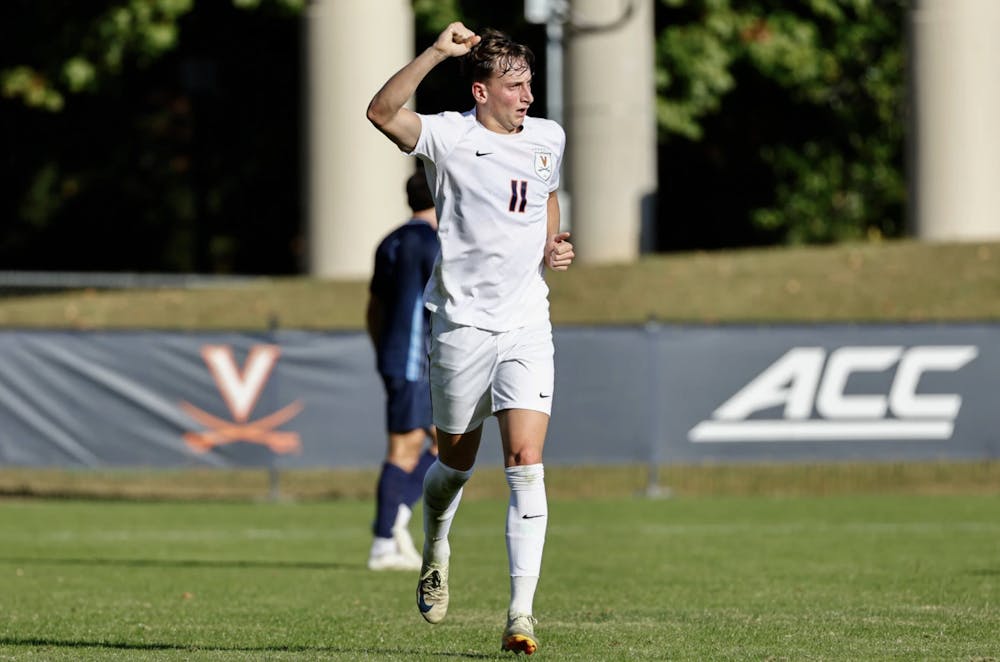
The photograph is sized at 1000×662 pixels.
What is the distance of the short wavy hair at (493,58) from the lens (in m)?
7.31

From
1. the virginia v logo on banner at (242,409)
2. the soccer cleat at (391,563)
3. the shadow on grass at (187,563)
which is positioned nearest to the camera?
the soccer cleat at (391,563)

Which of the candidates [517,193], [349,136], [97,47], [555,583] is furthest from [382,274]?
[97,47]

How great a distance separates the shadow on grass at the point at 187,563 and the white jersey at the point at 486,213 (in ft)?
15.7

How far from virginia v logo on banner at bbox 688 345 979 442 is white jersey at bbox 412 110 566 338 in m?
10.9

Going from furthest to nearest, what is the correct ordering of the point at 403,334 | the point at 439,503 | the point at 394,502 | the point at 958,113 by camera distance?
1. the point at 958,113
2. the point at 394,502
3. the point at 403,334
4. the point at 439,503

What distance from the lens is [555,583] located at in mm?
10656

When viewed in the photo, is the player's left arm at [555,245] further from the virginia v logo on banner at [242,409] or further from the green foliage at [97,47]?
the green foliage at [97,47]

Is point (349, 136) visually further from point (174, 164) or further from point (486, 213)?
point (486, 213)

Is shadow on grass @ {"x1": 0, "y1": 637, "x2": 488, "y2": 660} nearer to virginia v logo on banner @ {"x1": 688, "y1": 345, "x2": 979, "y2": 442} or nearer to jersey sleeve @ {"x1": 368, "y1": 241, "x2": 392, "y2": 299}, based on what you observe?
jersey sleeve @ {"x1": 368, "y1": 241, "x2": 392, "y2": 299}

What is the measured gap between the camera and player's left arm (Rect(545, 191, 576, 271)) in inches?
294

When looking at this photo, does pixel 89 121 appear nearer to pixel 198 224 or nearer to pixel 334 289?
pixel 198 224

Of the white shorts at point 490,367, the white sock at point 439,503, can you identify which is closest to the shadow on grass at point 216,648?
the white sock at point 439,503

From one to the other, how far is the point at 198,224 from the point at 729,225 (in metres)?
10.6

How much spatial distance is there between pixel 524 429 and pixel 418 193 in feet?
12.6
